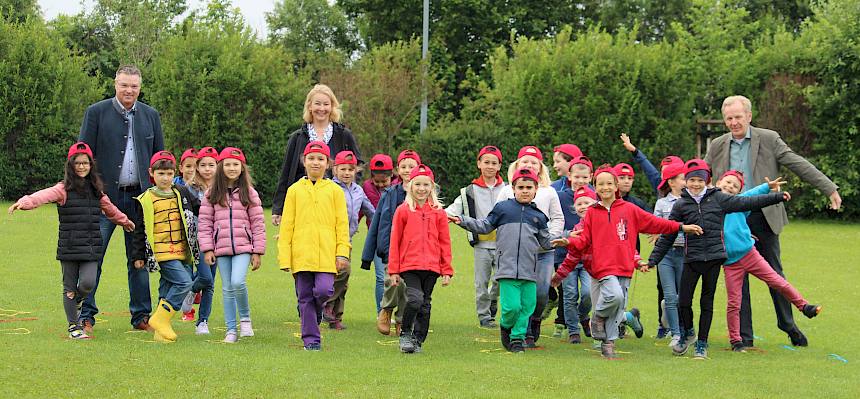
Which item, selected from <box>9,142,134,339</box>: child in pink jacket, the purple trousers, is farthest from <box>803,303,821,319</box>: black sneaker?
<box>9,142,134,339</box>: child in pink jacket

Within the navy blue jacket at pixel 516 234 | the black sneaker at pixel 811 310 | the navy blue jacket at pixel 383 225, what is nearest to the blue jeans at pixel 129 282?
the navy blue jacket at pixel 383 225

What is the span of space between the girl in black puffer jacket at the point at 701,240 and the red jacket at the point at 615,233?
26 cm

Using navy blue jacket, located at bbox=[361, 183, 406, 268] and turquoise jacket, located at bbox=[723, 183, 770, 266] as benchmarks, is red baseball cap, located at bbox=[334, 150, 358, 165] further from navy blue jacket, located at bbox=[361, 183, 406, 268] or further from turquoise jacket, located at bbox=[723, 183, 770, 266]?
turquoise jacket, located at bbox=[723, 183, 770, 266]

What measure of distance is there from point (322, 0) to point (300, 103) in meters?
33.3

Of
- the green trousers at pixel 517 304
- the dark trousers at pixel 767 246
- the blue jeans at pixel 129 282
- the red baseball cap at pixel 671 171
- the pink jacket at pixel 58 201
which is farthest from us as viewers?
the dark trousers at pixel 767 246

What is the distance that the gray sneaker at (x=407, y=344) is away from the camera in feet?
33.0

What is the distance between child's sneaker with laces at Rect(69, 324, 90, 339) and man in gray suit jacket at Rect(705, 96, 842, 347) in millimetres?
6344

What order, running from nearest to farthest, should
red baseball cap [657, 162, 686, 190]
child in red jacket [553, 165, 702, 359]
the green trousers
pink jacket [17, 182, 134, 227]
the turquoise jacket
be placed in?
pink jacket [17, 182, 134, 227], child in red jacket [553, 165, 702, 359], the green trousers, the turquoise jacket, red baseball cap [657, 162, 686, 190]

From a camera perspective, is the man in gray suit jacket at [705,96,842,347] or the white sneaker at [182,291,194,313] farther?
the white sneaker at [182,291,194,313]

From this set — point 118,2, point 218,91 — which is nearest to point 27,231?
point 218,91

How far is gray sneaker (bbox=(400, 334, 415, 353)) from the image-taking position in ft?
33.0

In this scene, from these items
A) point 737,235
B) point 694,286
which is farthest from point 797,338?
point 694,286

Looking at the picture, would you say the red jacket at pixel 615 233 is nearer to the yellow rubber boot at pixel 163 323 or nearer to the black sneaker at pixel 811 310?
the black sneaker at pixel 811 310

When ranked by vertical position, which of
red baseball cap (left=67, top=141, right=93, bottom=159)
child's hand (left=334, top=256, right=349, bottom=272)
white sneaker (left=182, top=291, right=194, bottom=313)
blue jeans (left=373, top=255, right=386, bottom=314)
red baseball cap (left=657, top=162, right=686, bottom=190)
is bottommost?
white sneaker (left=182, top=291, right=194, bottom=313)
